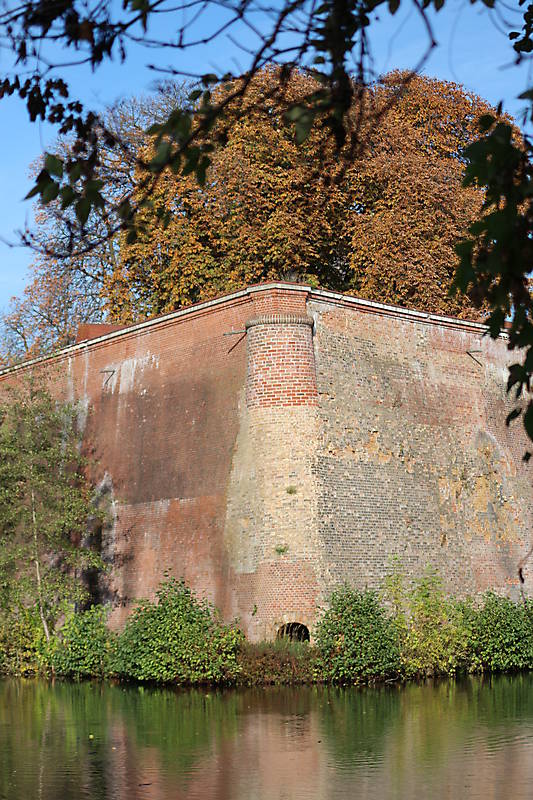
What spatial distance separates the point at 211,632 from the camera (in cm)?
1916

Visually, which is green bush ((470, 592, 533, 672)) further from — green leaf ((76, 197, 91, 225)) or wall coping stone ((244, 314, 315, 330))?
green leaf ((76, 197, 91, 225))

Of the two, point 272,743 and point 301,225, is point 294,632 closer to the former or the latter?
point 272,743

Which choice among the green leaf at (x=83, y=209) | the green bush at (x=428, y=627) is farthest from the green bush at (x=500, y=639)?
the green leaf at (x=83, y=209)

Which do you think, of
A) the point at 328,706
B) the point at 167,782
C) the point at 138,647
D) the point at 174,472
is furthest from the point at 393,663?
the point at 167,782

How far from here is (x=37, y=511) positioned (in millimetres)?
21812

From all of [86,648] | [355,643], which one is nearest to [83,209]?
[355,643]

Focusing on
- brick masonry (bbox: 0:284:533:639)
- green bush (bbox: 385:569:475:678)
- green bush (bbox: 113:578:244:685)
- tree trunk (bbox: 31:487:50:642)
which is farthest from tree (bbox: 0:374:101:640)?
green bush (bbox: 385:569:475:678)

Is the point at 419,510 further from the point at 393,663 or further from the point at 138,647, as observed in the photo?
the point at 138,647

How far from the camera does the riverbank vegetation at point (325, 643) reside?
1844 centimetres

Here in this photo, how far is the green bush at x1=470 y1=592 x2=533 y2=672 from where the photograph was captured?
66.2 feet

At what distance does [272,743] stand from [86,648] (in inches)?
332

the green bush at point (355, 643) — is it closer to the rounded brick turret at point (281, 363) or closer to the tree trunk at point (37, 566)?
the rounded brick turret at point (281, 363)

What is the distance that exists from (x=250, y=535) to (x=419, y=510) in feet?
12.3

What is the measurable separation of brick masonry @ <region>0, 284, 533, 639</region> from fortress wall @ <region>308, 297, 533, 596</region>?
4 cm
